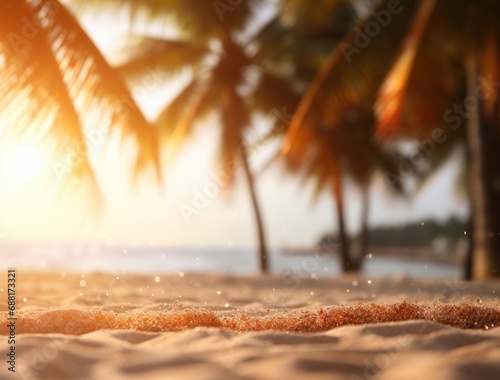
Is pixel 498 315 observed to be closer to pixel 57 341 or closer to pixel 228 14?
pixel 57 341

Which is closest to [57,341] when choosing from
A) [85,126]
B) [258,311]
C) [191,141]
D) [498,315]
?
[258,311]

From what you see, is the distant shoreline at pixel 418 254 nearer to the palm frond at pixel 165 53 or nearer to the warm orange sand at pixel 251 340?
the palm frond at pixel 165 53

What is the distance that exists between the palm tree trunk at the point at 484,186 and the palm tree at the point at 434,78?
13 mm

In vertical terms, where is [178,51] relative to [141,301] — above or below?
above

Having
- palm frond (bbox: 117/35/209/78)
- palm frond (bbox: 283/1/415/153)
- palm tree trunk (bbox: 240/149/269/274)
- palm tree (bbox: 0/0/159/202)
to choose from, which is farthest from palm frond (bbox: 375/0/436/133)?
palm frond (bbox: 117/35/209/78)

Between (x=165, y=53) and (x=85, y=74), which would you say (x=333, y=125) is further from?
(x=85, y=74)

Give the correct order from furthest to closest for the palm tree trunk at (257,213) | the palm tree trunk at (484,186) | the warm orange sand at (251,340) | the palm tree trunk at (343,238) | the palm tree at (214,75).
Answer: the palm tree trunk at (343,238), the palm tree trunk at (257,213), the palm tree at (214,75), the palm tree trunk at (484,186), the warm orange sand at (251,340)

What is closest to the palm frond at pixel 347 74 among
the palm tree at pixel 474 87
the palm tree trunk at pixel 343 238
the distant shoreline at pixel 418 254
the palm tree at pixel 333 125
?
the palm tree at pixel 474 87

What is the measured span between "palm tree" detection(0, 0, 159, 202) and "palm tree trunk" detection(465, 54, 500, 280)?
16.4 feet

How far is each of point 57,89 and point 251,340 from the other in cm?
338

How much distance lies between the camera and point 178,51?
11.4 m

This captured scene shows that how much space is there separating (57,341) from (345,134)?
11836 millimetres

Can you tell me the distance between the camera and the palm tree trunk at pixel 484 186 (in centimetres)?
818

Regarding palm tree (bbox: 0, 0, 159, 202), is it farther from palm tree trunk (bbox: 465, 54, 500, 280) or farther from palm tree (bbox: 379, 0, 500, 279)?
palm tree trunk (bbox: 465, 54, 500, 280)
